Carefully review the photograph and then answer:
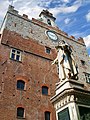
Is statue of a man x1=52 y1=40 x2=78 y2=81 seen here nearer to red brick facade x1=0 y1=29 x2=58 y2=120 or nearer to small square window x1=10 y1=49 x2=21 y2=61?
red brick facade x1=0 y1=29 x2=58 y2=120

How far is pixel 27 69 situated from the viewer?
51.1 feet

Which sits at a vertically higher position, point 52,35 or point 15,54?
point 52,35

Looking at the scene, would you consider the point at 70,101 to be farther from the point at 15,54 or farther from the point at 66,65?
the point at 15,54

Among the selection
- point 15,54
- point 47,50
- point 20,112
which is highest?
point 47,50

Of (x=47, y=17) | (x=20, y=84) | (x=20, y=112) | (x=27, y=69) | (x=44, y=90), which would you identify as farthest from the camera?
(x=47, y=17)

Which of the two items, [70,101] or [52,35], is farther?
[52,35]

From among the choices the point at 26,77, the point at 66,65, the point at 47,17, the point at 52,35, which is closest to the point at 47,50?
the point at 52,35

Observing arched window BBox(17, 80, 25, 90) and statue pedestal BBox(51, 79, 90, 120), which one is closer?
statue pedestal BBox(51, 79, 90, 120)

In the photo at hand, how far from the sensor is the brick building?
42.6 feet

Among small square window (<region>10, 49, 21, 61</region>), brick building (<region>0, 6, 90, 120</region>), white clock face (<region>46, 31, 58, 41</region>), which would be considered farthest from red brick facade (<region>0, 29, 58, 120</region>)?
white clock face (<region>46, 31, 58, 41</region>)

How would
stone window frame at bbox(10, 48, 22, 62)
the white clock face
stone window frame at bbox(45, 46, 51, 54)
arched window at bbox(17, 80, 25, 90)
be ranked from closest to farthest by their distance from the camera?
arched window at bbox(17, 80, 25, 90), stone window frame at bbox(10, 48, 22, 62), stone window frame at bbox(45, 46, 51, 54), the white clock face

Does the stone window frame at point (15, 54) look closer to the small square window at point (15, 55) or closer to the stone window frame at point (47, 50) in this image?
the small square window at point (15, 55)

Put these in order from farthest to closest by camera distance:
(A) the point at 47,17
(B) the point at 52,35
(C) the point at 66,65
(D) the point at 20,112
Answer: (A) the point at 47,17 → (B) the point at 52,35 → (D) the point at 20,112 → (C) the point at 66,65

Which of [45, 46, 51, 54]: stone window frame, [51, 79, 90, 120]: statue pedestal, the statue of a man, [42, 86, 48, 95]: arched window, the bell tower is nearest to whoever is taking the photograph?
[51, 79, 90, 120]: statue pedestal
